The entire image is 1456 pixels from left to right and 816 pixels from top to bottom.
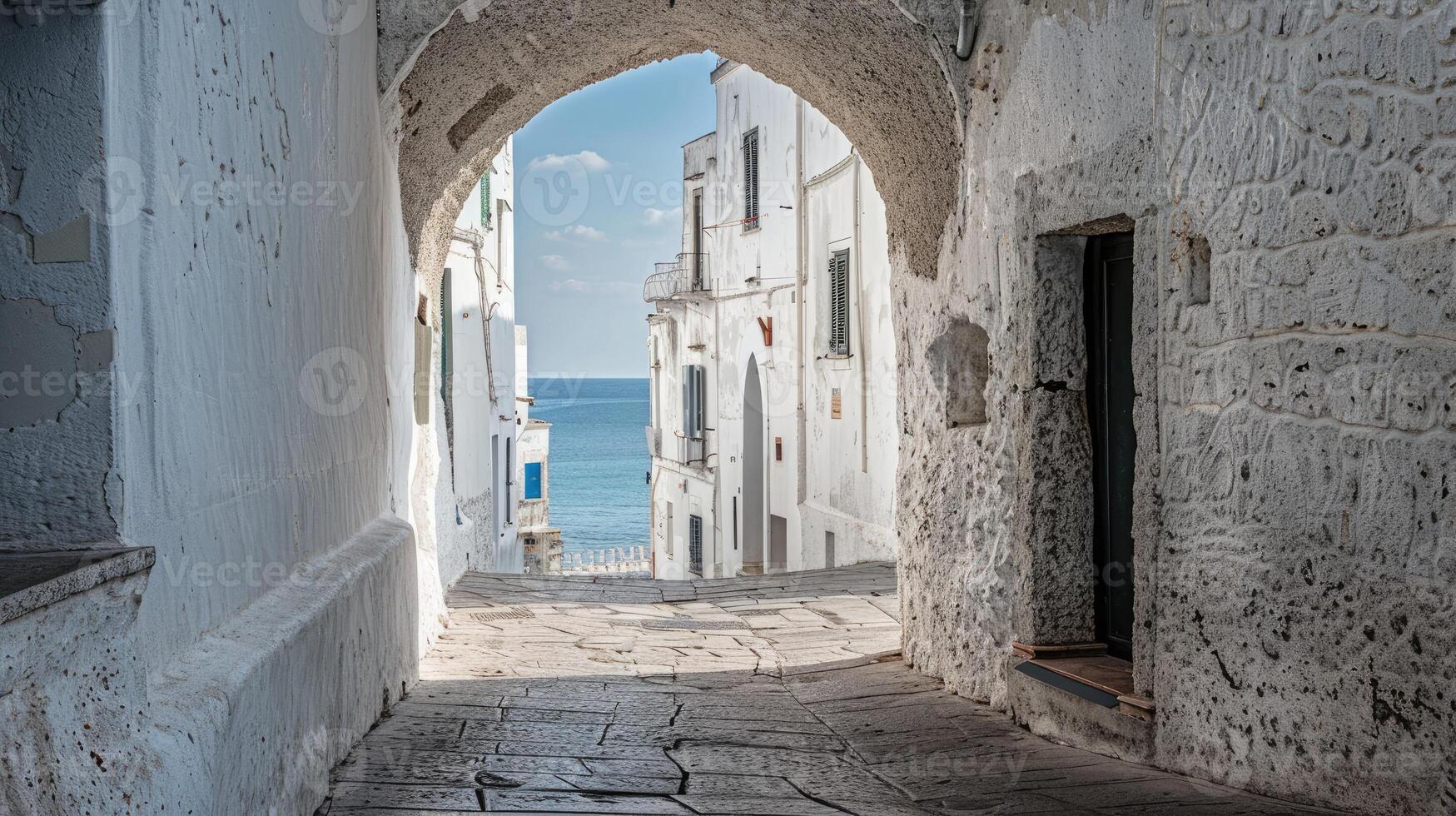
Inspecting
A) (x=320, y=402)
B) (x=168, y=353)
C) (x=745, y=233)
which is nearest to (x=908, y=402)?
(x=320, y=402)

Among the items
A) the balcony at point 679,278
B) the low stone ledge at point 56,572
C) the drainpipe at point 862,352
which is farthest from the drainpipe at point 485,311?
the low stone ledge at point 56,572

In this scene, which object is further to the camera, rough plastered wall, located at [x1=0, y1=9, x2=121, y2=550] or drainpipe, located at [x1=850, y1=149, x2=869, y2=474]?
drainpipe, located at [x1=850, y1=149, x2=869, y2=474]

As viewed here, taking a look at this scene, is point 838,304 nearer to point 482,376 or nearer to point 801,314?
point 801,314

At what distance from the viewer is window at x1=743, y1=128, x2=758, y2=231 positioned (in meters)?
Result: 19.3

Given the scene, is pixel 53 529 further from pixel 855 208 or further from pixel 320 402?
pixel 855 208

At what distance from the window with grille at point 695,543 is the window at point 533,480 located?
6.74 meters

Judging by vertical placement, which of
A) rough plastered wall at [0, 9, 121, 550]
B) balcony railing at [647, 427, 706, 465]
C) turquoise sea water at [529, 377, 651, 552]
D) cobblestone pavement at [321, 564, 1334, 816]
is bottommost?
turquoise sea water at [529, 377, 651, 552]

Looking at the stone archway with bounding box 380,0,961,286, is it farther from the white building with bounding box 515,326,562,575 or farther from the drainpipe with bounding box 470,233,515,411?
the white building with bounding box 515,326,562,575

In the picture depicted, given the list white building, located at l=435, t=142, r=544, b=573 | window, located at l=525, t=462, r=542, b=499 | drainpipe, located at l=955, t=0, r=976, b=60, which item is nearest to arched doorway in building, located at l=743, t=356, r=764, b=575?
white building, located at l=435, t=142, r=544, b=573

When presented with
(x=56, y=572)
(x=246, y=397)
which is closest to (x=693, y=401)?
(x=246, y=397)

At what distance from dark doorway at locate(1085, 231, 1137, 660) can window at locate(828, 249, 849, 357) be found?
29.1 ft

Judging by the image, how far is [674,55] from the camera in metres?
7.57

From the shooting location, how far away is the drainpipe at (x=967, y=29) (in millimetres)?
5801

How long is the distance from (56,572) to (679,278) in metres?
21.3
